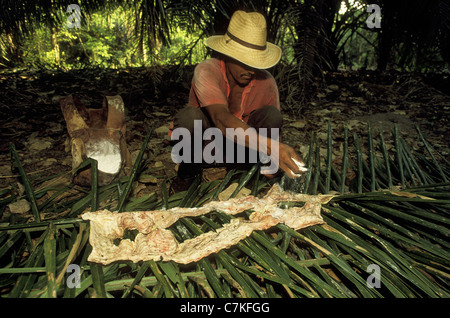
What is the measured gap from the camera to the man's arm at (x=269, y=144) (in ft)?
3.64

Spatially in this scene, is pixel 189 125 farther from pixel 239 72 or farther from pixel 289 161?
pixel 289 161

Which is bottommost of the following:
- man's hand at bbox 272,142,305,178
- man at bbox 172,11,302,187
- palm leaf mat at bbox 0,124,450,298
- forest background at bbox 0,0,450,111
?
palm leaf mat at bbox 0,124,450,298

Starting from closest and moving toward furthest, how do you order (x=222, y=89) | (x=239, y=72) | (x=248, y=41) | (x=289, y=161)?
(x=289, y=161) < (x=248, y=41) < (x=239, y=72) < (x=222, y=89)

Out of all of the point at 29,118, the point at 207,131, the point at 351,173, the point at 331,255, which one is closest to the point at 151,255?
the point at 331,255

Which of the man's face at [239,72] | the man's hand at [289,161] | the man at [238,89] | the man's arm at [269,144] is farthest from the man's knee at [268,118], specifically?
the man's hand at [289,161]

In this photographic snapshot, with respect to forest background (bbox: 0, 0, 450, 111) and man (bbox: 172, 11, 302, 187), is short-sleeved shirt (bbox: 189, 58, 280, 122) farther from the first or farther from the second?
forest background (bbox: 0, 0, 450, 111)

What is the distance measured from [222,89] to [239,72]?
0.16 meters

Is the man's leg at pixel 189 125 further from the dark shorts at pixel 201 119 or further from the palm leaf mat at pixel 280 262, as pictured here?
the palm leaf mat at pixel 280 262

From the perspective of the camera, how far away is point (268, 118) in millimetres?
1701

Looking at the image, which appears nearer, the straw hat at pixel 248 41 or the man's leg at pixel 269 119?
the straw hat at pixel 248 41

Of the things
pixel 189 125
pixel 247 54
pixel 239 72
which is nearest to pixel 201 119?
pixel 189 125

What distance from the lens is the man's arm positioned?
1.11m

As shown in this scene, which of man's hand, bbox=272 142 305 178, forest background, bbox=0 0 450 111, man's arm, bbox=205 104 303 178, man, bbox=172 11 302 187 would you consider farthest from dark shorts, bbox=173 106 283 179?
forest background, bbox=0 0 450 111

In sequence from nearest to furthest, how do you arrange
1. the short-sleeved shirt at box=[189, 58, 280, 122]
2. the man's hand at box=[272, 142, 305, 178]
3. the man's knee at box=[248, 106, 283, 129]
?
the man's hand at box=[272, 142, 305, 178] → the short-sleeved shirt at box=[189, 58, 280, 122] → the man's knee at box=[248, 106, 283, 129]
